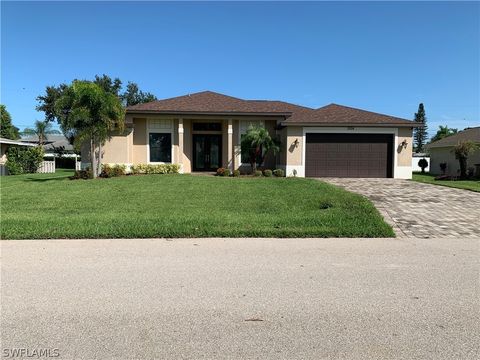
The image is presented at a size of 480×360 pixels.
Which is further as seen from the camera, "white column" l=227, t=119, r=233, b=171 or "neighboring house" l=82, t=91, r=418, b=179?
"white column" l=227, t=119, r=233, b=171

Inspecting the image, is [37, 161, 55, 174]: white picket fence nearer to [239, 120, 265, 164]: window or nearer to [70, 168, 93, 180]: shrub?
[70, 168, 93, 180]: shrub

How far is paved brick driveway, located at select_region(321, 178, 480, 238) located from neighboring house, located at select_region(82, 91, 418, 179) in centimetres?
630

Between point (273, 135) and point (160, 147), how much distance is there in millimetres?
6633

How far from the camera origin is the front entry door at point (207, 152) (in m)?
25.2

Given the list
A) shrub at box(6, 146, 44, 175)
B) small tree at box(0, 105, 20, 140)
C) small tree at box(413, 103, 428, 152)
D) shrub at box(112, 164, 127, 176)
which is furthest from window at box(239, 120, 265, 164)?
small tree at box(413, 103, 428, 152)

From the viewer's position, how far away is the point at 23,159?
28.7 metres

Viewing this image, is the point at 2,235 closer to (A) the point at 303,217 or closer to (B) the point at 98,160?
(A) the point at 303,217

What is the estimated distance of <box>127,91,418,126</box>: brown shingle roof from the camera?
22.0 meters

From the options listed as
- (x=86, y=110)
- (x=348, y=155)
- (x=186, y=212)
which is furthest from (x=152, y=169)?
(x=186, y=212)

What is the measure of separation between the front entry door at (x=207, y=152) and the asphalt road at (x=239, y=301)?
1831 centimetres

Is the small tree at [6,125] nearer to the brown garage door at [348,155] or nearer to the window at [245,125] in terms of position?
the window at [245,125]

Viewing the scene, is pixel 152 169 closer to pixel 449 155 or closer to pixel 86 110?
pixel 86 110

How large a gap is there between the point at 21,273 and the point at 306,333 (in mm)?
3896

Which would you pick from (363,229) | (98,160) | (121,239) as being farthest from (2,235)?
(98,160)
